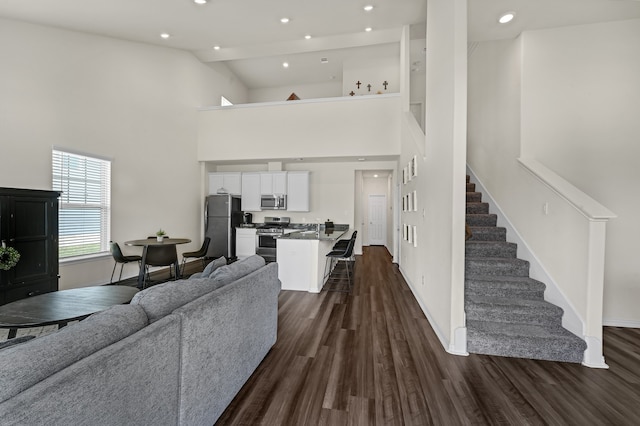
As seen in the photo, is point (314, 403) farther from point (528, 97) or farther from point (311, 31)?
point (311, 31)

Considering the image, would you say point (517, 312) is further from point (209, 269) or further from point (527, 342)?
point (209, 269)

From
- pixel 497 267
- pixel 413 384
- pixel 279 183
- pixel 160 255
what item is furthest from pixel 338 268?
pixel 413 384

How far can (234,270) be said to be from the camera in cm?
214

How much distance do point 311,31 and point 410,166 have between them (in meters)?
3.23

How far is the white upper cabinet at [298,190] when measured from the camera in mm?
6770

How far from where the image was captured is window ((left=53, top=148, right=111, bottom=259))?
404 centimetres

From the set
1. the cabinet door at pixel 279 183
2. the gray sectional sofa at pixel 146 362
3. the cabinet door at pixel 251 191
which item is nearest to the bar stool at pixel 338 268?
the cabinet door at pixel 279 183

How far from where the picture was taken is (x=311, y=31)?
521 centimetres

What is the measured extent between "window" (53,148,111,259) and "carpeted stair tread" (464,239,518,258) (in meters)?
5.72

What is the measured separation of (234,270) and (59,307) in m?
1.37

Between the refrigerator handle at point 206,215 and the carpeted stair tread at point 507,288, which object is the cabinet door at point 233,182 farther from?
the carpeted stair tread at point 507,288

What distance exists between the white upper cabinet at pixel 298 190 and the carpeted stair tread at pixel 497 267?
4158mm

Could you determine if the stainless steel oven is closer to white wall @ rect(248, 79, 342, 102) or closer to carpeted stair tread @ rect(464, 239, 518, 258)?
carpeted stair tread @ rect(464, 239, 518, 258)

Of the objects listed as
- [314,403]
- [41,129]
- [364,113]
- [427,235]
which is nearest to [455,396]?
[314,403]
